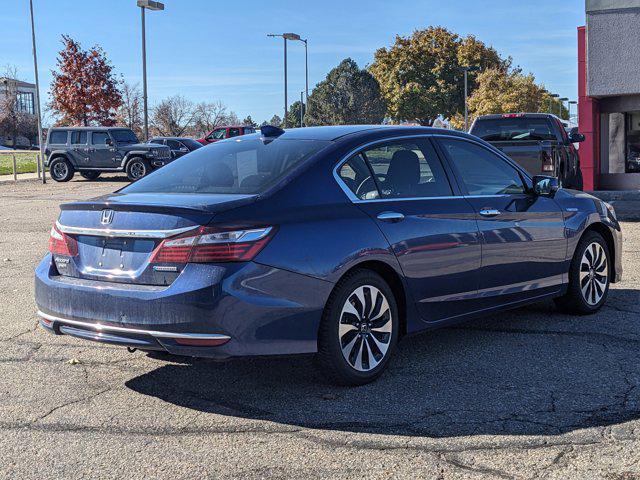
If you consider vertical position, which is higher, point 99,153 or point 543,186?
point 99,153

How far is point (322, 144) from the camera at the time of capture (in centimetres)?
545

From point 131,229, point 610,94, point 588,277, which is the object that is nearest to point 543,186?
point 588,277

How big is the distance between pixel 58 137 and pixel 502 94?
164 ft

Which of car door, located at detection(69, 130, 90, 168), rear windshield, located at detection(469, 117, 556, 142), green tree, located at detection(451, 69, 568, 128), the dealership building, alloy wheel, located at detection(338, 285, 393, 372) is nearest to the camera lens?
alloy wheel, located at detection(338, 285, 393, 372)

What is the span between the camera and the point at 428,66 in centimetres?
7944

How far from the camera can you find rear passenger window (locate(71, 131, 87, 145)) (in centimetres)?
3109

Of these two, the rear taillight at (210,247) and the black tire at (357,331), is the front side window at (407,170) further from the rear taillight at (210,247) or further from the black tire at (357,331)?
the rear taillight at (210,247)

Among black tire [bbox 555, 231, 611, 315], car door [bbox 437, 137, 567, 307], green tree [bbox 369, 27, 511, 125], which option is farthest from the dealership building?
green tree [bbox 369, 27, 511, 125]

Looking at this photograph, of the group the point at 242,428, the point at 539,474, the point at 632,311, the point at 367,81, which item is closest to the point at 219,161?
the point at 242,428

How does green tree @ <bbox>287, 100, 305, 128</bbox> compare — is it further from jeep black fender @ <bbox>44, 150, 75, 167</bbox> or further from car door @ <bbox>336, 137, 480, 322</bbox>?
car door @ <bbox>336, 137, 480, 322</bbox>

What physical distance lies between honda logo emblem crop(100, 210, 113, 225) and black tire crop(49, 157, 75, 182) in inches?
1089

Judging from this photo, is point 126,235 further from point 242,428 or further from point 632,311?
point 632,311

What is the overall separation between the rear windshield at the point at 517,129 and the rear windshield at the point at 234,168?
10.8 meters

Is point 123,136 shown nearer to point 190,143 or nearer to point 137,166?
point 137,166
